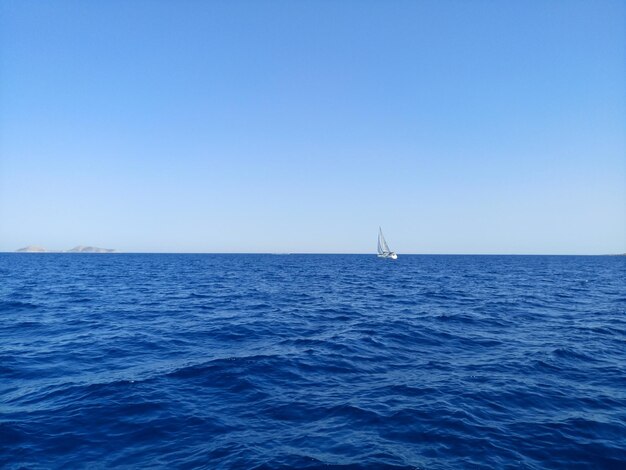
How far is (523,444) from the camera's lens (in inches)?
355

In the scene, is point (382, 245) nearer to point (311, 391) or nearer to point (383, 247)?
point (383, 247)

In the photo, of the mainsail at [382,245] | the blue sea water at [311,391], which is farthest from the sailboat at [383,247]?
the blue sea water at [311,391]

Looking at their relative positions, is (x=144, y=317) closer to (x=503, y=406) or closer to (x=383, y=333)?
(x=383, y=333)

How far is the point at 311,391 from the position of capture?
40.1ft

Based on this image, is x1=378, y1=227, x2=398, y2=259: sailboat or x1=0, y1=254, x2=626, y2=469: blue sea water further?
x1=378, y1=227, x2=398, y2=259: sailboat

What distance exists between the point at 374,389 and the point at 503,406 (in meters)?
4.05

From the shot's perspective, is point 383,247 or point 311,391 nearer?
point 311,391

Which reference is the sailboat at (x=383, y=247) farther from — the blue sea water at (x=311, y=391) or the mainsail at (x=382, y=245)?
the blue sea water at (x=311, y=391)

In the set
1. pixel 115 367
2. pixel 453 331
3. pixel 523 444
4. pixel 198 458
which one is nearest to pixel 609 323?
pixel 453 331

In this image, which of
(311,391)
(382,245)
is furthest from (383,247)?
(311,391)

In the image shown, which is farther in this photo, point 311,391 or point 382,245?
point 382,245

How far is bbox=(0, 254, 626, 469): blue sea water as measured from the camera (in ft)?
28.2

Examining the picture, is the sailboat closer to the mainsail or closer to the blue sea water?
the mainsail

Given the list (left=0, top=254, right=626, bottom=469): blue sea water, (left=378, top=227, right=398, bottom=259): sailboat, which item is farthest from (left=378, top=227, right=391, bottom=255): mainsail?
(left=0, top=254, right=626, bottom=469): blue sea water
